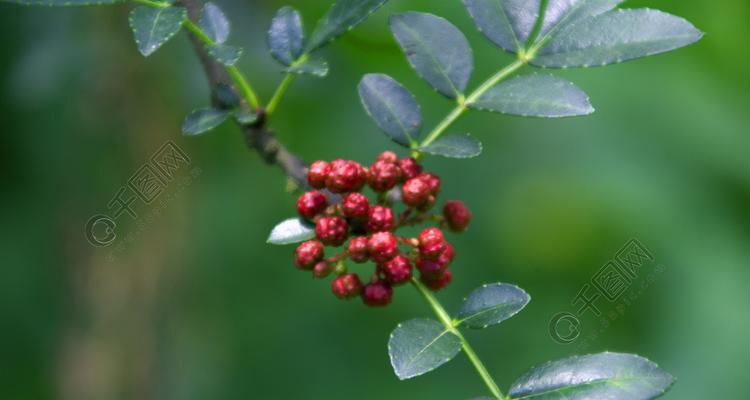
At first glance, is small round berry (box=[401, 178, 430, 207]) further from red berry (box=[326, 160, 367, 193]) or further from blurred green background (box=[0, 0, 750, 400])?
blurred green background (box=[0, 0, 750, 400])

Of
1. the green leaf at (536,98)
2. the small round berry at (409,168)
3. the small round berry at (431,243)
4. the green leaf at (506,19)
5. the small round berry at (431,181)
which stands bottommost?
the small round berry at (431,243)

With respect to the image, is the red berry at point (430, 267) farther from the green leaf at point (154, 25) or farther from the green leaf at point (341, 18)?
the green leaf at point (154, 25)

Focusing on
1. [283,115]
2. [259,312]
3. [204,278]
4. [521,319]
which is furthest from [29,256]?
[521,319]

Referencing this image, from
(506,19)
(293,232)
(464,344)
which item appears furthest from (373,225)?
(506,19)

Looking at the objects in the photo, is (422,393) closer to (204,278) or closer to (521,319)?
(521,319)

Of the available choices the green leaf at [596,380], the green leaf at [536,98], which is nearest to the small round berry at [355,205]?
the green leaf at [536,98]
